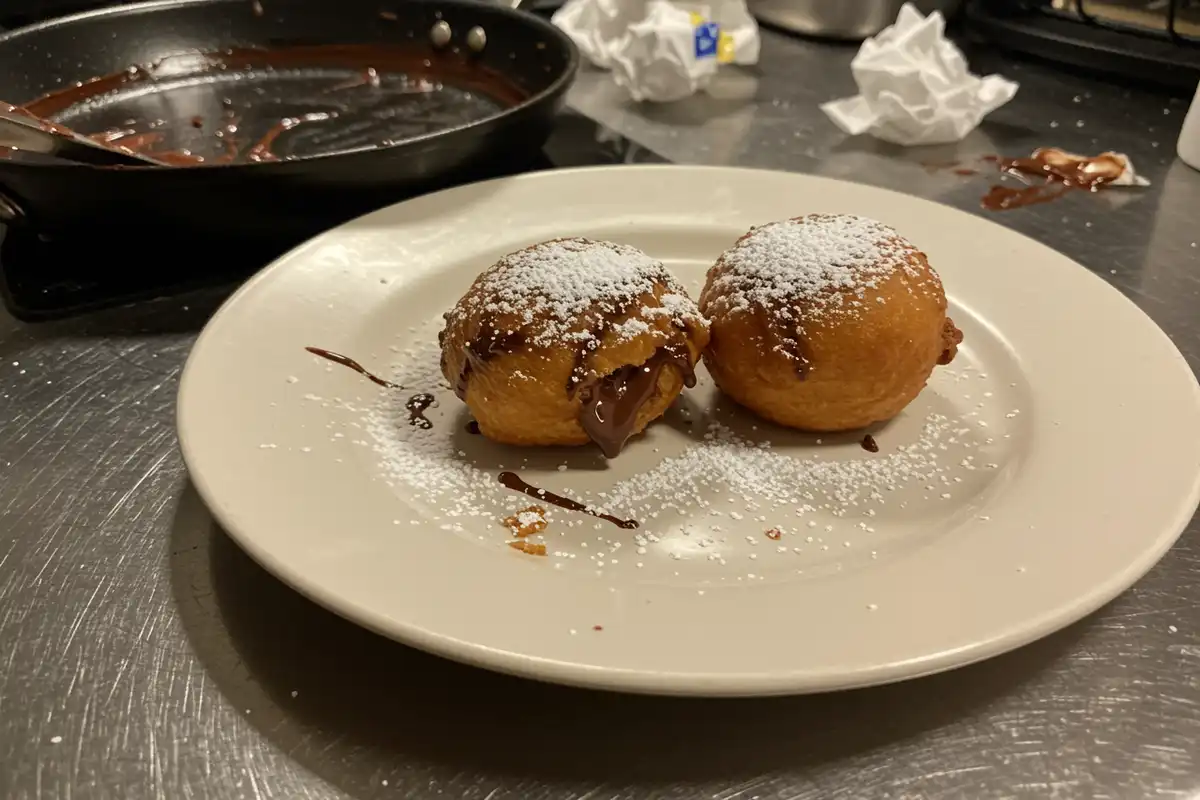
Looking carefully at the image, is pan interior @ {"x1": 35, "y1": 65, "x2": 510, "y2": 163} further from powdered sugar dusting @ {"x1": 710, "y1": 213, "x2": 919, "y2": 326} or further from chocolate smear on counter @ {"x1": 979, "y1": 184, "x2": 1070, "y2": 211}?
chocolate smear on counter @ {"x1": 979, "y1": 184, "x2": 1070, "y2": 211}

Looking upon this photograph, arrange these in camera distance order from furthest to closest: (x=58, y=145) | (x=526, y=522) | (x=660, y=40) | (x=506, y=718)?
(x=660, y=40)
(x=58, y=145)
(x=526, y=522)
(x=506, y=718)

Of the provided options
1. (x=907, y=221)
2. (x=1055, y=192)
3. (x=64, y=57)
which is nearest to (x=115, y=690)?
(x=907, y=221)

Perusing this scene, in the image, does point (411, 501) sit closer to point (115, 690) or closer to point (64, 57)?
point (115, 690)

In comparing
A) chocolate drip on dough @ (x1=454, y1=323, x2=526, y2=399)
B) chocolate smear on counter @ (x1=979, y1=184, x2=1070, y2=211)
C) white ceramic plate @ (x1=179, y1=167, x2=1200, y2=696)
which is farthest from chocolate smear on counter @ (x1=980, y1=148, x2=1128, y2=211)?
chocolate drip on dough @ (x1=454, y1=323, x2=526, y2=399)

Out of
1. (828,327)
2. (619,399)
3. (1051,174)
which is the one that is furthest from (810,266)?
(1051,174)

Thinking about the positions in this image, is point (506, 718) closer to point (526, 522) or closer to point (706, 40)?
point (526, 522)
